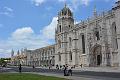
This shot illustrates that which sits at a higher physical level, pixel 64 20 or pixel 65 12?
pixel 65 12

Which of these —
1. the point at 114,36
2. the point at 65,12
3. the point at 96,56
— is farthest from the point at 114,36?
the point at 65,12

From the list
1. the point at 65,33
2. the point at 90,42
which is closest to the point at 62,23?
the point at 65,33

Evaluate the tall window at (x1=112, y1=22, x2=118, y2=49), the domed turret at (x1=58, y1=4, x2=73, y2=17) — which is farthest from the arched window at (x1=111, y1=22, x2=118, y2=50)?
the domed turret at (x1=58, y1=4, x2=73, y2=17)

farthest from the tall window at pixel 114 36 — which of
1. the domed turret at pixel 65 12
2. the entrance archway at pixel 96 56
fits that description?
the domed turret at pixel 65 12

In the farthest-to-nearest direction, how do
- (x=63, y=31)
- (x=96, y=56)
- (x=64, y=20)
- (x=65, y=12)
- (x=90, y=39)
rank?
1. (x=65, y=12)
2. (x=64, y=20)
3. (x=63, y=31)
4. (x=90, y=39)
5. (x=96, y=56)

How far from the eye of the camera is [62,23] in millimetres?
93688

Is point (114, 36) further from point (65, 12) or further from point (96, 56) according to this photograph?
point (65, 12)

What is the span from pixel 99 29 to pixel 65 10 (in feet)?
88.5

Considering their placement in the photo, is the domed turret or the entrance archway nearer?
the entrance archway

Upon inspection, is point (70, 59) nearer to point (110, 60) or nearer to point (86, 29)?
point (86, 29)

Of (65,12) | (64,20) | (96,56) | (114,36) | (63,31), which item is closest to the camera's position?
(114,36)

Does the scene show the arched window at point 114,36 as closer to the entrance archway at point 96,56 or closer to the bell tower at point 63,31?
the entrance archway at point 96,56

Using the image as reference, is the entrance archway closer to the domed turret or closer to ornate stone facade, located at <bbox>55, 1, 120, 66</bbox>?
ornate stone facade, located at <bbox>55, 1, 120, 66</bbox>

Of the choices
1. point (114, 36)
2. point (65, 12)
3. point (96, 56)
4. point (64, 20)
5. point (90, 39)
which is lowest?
point (96, 56)
